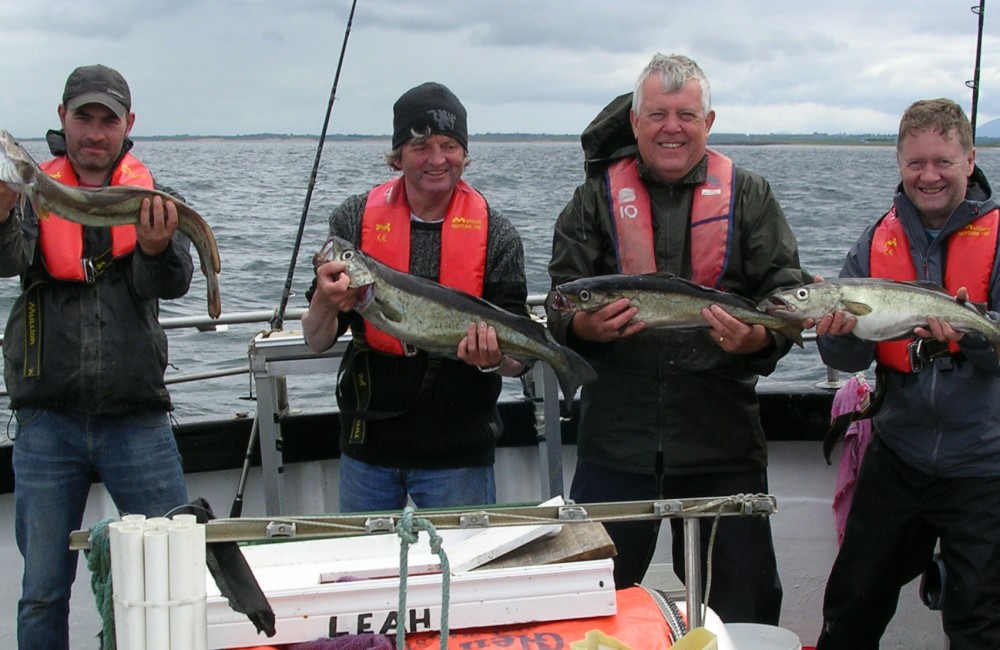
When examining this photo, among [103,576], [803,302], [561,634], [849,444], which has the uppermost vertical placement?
[803,302]

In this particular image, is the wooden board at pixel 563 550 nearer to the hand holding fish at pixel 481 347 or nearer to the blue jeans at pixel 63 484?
the hand holding fish at pixel 481 347

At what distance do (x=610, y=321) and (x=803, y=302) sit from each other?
697 mm

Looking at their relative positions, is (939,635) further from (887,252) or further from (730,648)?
(730,648)

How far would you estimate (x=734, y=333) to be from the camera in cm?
379

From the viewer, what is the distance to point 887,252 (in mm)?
4219

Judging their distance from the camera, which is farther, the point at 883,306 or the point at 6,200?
the point at 883,306

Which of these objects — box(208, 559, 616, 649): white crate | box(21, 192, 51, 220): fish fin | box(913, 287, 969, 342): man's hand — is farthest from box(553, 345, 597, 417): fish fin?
box(21, 192, 51, 220): fish fin

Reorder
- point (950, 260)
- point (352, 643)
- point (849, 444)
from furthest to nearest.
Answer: point (849, 444)
point (950, 260)
point (352, 643)

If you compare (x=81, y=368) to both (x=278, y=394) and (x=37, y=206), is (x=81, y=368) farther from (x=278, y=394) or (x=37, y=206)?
(x=278, y=394)

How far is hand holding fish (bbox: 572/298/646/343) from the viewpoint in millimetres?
3773

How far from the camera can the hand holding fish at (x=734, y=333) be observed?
12.4 ft

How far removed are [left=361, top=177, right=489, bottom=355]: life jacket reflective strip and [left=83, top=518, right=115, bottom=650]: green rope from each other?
1927mm

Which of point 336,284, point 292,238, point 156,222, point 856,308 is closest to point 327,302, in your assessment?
point 336,284

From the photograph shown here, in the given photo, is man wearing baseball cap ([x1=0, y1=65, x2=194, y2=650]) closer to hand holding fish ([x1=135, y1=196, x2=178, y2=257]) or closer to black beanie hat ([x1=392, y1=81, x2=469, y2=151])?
hand holding fish ([x1=135, y1=196, x2=178, y2=257])
